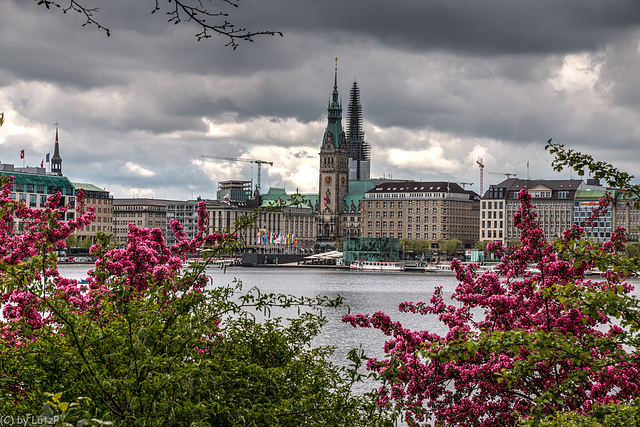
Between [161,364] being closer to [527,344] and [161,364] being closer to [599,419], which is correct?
[527,344]

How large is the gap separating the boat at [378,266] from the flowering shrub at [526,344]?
14089 cm

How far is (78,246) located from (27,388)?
6414 inches

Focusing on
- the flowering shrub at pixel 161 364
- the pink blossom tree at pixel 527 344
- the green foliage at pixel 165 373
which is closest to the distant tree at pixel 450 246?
the pink blossom tree at pixel 527 344

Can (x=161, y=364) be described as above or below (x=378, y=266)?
above

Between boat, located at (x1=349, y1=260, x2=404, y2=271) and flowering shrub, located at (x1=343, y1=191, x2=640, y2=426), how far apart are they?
141m

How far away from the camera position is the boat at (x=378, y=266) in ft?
523

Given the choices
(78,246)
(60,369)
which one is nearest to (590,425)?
(60,369)

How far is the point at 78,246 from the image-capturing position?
168625mm

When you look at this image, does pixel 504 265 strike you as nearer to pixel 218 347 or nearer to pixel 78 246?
pixel 218 347

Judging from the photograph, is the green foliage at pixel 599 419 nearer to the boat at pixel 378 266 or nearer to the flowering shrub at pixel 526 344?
the flowering shrub at pixel 526 344

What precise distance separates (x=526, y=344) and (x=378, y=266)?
490 ft

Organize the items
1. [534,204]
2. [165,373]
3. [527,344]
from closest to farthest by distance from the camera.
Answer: [165,373] < [527,344] < [534,204]

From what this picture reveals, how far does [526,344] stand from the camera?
11.7 meters

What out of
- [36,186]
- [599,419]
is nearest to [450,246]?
[36,186]
